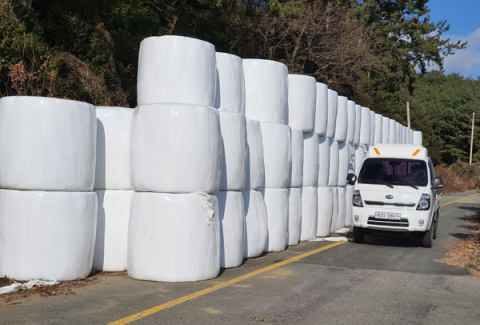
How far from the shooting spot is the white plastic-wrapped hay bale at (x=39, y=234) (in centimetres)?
825

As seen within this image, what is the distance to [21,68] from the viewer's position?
1548 cm

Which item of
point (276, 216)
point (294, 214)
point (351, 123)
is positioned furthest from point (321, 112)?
point (276, 216)

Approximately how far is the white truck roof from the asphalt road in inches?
161

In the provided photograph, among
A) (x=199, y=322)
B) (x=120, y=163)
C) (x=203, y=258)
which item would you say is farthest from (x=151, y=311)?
(x=120, y=163)

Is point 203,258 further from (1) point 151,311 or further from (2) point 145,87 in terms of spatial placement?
(2) point 145,87

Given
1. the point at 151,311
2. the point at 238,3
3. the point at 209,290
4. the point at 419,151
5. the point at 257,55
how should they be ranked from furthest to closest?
1. the point at 257,55
2. the point at 238,3
3. the point at 419,151
4. the point at 209,290
5. the point at 151,311

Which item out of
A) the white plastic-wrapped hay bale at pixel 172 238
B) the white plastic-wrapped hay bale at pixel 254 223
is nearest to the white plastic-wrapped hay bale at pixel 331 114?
the white plastic-wrapped hay bale at pixel 254 223

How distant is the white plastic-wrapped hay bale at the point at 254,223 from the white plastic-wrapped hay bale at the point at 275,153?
67 cm

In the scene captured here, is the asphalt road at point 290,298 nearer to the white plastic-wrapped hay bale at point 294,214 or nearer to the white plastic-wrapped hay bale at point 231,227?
the white plastic-wrapped hay bale at point 231,227

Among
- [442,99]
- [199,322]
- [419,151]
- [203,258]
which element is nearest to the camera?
[199,322]

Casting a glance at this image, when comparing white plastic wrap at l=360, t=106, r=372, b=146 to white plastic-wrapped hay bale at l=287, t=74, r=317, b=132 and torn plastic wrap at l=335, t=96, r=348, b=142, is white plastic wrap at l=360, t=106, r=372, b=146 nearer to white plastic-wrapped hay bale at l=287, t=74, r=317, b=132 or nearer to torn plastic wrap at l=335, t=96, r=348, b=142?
torn plastic wrap at l=335, t=96, r=348, b=142

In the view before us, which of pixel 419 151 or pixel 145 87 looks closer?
pixel 145 87

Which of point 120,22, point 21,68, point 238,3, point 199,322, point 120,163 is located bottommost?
point 199,322

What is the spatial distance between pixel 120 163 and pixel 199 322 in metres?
3.62
